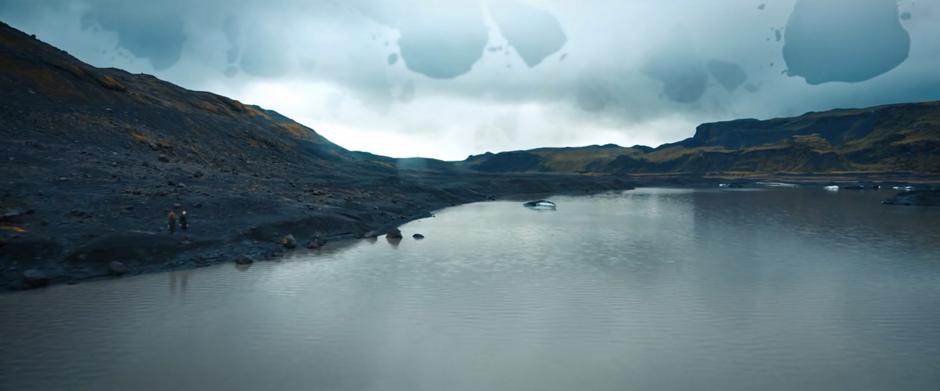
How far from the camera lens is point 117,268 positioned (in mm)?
29031

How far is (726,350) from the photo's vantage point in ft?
59.8

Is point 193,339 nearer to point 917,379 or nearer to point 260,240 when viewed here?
point 260,240

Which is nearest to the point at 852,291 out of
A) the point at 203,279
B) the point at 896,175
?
the point at 203,279

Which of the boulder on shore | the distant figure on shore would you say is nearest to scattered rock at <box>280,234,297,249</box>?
the boulder on shore

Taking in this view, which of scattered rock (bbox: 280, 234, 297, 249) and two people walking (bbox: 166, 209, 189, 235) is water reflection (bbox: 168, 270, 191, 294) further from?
scattered rock (bbox: 280, 234, 297, 249)

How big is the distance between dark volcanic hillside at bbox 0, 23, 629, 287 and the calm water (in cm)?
426

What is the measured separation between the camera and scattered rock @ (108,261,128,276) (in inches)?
1138

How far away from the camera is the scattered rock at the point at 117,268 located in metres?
28.9

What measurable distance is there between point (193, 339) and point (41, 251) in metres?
15.7

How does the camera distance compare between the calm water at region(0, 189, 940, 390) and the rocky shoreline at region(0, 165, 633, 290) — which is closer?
the calm water at region(0, 189, 940, 390)

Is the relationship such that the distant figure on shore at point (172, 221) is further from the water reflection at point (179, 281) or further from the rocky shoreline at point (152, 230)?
the water reflection at point (179, 281)

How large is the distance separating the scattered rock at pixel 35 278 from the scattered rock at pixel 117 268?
267cm

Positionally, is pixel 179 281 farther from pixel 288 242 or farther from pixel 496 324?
pixel 496 324

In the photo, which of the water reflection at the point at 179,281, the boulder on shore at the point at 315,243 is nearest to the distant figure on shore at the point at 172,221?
the water reflection at the point at 179,281
